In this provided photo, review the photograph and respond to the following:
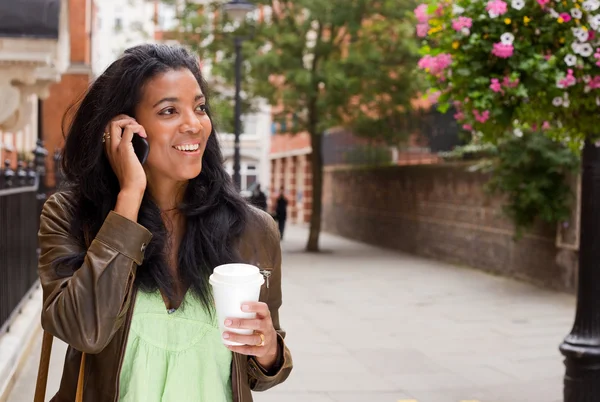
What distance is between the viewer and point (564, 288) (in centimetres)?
1320

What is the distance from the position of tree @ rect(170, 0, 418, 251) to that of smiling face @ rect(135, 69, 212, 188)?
678 inches

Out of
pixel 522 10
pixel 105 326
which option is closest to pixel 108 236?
pixel 105 326

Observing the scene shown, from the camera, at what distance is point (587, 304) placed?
522 cm

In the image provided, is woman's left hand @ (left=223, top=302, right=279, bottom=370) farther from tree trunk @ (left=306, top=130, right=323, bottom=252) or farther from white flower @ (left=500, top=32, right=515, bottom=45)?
tree trunk @ (left=306, top=130, right=323, bottom=252)

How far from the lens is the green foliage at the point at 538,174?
1268cm

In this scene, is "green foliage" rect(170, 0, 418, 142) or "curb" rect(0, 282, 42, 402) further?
"green foliage" rect(170, 0, 418, 142)

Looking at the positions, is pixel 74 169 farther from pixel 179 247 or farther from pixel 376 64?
pixel 376 64

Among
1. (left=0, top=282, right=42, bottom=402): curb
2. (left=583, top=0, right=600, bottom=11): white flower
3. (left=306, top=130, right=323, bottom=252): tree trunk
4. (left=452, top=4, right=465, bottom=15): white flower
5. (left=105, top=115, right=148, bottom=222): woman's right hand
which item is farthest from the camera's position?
(left=306, top=130, right=323, bottom=252): tree trunk

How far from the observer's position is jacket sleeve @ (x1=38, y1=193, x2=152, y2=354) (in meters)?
1.90

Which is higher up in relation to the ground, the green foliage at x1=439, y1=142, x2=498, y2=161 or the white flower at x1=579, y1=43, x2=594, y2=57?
the white flower at x1=579, y1=43, x2=594, y2=57

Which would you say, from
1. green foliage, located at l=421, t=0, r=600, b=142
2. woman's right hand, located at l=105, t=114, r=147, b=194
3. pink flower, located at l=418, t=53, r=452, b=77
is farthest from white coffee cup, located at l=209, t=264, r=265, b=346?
pink flower, located at l=418, t=53, r=452, b=77

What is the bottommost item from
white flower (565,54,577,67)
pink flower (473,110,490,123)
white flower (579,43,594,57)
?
pink flower (473,110,490,123)

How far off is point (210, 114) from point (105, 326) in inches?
26.9

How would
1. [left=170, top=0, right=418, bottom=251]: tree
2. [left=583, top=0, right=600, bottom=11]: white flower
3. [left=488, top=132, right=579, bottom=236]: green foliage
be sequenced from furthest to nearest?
[left=170, top=0, right=418, bottom=251]: tree < [left=488, top=132, right=579, bottom=236]: green foliage < [left=583, top=0, right=600, bottom=11]: white flower
